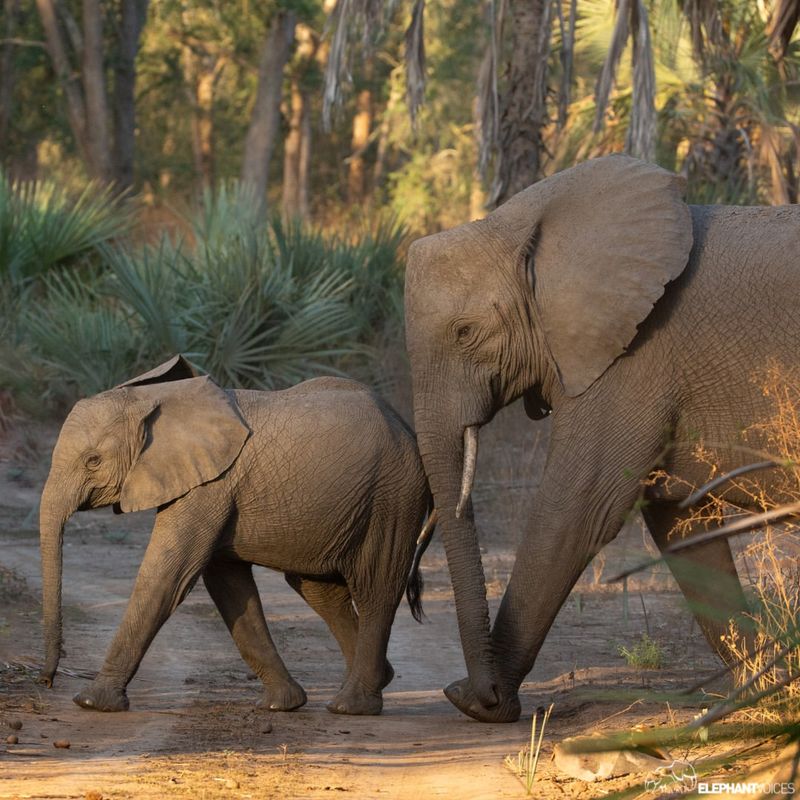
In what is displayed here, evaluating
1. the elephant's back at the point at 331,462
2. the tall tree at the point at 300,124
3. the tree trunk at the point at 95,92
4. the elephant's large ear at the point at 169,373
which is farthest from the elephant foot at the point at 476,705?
the tall tree at the point at 300,124

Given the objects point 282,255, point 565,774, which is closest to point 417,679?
point 565,774

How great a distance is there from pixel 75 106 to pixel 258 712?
20.4 metres

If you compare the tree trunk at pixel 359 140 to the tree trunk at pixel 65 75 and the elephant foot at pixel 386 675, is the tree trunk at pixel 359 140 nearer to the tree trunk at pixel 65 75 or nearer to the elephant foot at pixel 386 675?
the tree trunk at pixel 65 75

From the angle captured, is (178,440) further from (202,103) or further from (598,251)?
(202,103)

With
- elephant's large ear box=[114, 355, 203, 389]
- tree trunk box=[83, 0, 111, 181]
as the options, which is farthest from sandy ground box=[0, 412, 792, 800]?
tree trunk box=[83, 0, 111, 181]

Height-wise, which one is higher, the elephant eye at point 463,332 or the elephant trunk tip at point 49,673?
the elephant eye at point 463,332

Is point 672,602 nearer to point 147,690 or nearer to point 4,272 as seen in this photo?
point 147,690

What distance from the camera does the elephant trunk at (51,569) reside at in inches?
241

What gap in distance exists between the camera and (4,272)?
50.5ft

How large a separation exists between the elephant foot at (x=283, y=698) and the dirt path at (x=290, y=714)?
0.06 meters

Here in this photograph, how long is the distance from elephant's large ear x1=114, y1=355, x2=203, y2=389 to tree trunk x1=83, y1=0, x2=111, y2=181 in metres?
17.6

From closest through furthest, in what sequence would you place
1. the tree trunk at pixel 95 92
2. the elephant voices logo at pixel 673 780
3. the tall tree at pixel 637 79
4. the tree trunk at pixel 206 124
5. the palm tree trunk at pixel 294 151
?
the elephant voices logo at pixel 673 780 → the tall tree at pixel 637 79 → the tree trunk at pixel 95 92 → the palm tree trunk at pixel 294 151 → the tree trunk at pixel 206 124

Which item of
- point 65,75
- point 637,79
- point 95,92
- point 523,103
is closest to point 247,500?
point 637,79

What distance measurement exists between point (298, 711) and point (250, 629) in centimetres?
41
